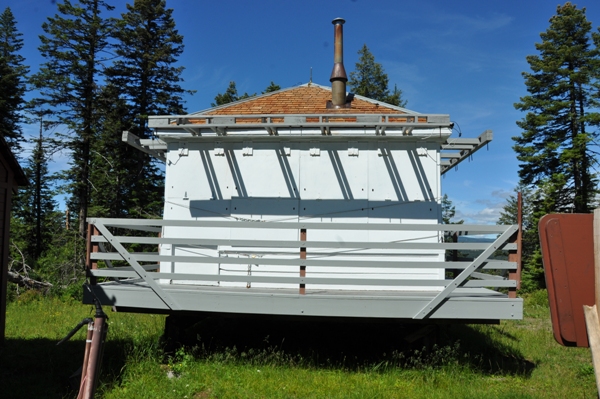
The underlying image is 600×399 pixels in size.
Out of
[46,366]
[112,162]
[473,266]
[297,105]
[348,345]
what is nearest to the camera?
[473,266]

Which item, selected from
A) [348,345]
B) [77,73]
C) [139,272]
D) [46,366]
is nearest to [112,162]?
[77,73]

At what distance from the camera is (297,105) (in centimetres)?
1010

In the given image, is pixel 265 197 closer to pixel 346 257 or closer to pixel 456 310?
pixel 346 257

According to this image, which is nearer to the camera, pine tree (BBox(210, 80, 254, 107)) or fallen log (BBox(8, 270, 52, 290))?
fallen log (BBox(8, 270, 52, 290))

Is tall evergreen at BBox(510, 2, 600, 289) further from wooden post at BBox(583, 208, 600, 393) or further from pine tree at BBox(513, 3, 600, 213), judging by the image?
wooden post at BBox(583, 208, 600, 393)

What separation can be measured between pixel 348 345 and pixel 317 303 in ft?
7.74

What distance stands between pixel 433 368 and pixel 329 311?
1791mm

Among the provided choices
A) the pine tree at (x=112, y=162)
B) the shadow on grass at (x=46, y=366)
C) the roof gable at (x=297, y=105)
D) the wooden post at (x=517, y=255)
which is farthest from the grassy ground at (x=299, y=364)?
the pine tree at (x=112, y=162)

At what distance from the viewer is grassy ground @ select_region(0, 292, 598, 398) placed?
6.06 metres

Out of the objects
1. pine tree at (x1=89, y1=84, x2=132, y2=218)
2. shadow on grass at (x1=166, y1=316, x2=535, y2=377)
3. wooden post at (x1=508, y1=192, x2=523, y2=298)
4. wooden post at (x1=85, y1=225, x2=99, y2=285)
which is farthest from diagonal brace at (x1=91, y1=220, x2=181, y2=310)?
pine tree at (x1=89, y1=84, x2=132, y2=218)

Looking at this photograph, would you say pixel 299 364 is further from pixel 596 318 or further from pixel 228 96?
pixel 228 96

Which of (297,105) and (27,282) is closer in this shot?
(297,105)

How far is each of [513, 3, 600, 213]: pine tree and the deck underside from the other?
18.5m

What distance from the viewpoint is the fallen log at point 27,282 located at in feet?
48.7
